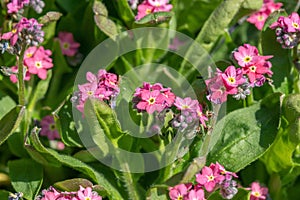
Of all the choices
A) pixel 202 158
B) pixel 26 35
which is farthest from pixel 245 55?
pixel 26 35

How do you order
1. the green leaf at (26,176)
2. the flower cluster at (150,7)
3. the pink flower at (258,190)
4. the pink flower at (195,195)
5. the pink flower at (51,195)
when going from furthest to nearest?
the flower cluster at (150,7) < the pink flower at (258,190) < the green leaf at (26,176) < the pink flower at (51,195) < the pink flower at (195,195)

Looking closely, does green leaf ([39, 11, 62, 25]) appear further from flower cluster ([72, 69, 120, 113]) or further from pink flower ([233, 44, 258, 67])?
pink flower ([233, 44, 258, 67])

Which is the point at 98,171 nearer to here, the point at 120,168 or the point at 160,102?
the point at 120,168

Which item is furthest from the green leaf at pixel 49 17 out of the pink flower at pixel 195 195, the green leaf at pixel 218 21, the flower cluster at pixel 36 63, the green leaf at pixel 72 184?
the pink flower at pixel 195 195

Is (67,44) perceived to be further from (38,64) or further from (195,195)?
(195,195)

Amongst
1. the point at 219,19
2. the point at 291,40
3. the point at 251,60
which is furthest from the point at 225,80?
the point at 219,19

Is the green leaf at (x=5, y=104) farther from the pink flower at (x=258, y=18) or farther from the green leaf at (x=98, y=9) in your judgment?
the pink flower at (x=258, y=18)

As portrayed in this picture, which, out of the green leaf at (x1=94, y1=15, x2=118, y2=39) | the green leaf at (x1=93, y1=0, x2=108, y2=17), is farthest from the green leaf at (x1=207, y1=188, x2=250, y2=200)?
the green leaf at (x1=93, y1=0, x2=108, y2=17)
